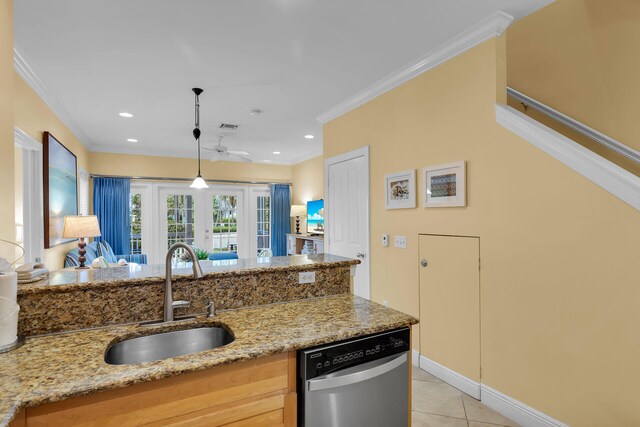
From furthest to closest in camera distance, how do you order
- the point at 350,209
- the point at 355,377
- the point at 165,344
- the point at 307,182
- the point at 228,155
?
the point at 307,182, the point at 228,155, the point at 350,209, the point at 165,344, the point at 355,377

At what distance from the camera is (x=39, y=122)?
3.19 meters

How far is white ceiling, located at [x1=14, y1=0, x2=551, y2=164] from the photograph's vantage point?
6.65 ft

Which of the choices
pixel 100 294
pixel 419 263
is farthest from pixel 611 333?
pixel 100 294

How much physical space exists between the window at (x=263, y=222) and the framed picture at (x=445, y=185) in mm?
4802

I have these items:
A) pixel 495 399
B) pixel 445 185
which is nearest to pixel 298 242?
pixel 445 185

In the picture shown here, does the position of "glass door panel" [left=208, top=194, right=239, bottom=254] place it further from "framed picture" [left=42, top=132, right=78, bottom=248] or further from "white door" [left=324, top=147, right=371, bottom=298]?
"white door" [left=324, top=147, right=371, bottom=298]

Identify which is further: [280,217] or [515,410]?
[280,217]

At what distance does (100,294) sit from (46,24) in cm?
190

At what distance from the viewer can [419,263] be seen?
9.18ft

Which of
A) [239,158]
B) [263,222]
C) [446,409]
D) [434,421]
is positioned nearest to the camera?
[434,421]

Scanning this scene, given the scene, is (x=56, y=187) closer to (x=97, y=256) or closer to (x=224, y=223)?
(x=97, y=256)

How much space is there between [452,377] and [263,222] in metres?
5.16

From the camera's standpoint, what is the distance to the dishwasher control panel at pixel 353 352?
4.12ft

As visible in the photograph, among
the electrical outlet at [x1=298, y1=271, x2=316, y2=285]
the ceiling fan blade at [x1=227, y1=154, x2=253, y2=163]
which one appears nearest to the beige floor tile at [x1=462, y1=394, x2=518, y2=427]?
the electrical outlet at [x1=298, y1=271, x2=316, y2=285]
